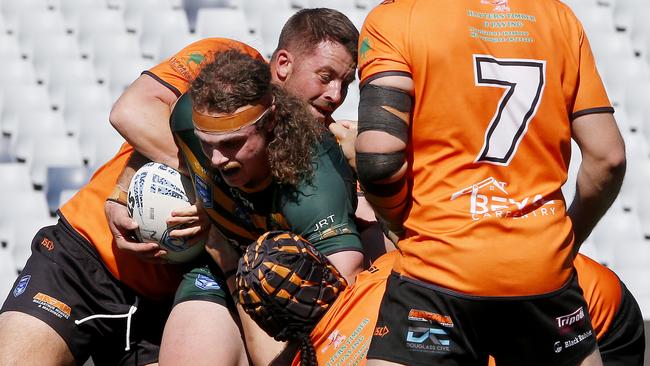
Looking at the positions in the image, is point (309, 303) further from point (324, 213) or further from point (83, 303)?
point (83, 303)

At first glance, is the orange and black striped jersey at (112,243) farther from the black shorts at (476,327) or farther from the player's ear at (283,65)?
the black shorts at (476,327)

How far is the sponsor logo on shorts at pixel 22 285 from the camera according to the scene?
360cm

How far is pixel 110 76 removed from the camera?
18.1ft

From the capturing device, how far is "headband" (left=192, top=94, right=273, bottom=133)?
283 cm

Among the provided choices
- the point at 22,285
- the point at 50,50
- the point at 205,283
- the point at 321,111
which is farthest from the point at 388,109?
the point at 50,50

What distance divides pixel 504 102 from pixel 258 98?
0.75 metres

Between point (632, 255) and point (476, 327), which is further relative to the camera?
point (632, 255)

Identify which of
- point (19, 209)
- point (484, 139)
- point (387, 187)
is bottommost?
point (19, 209)

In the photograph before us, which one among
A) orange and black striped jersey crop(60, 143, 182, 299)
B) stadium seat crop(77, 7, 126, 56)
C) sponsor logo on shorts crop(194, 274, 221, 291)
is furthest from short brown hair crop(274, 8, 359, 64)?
stadium seat crop(77, 7, 126, 56)

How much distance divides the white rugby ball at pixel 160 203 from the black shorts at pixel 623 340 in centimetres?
129

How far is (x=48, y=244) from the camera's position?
12.3 feet

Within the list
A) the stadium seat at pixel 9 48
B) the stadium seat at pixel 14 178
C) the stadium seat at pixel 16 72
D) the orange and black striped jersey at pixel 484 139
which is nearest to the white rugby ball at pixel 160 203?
the orange and black striped jersey at pixel 484 139

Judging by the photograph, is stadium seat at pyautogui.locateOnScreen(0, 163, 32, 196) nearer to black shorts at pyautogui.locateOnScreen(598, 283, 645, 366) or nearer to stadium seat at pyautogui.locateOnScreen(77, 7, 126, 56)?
stadium seat at pyautogui.locateOnScreen(77, 7, 126, 56)

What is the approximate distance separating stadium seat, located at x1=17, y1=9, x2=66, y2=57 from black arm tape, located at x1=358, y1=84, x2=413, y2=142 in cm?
358
